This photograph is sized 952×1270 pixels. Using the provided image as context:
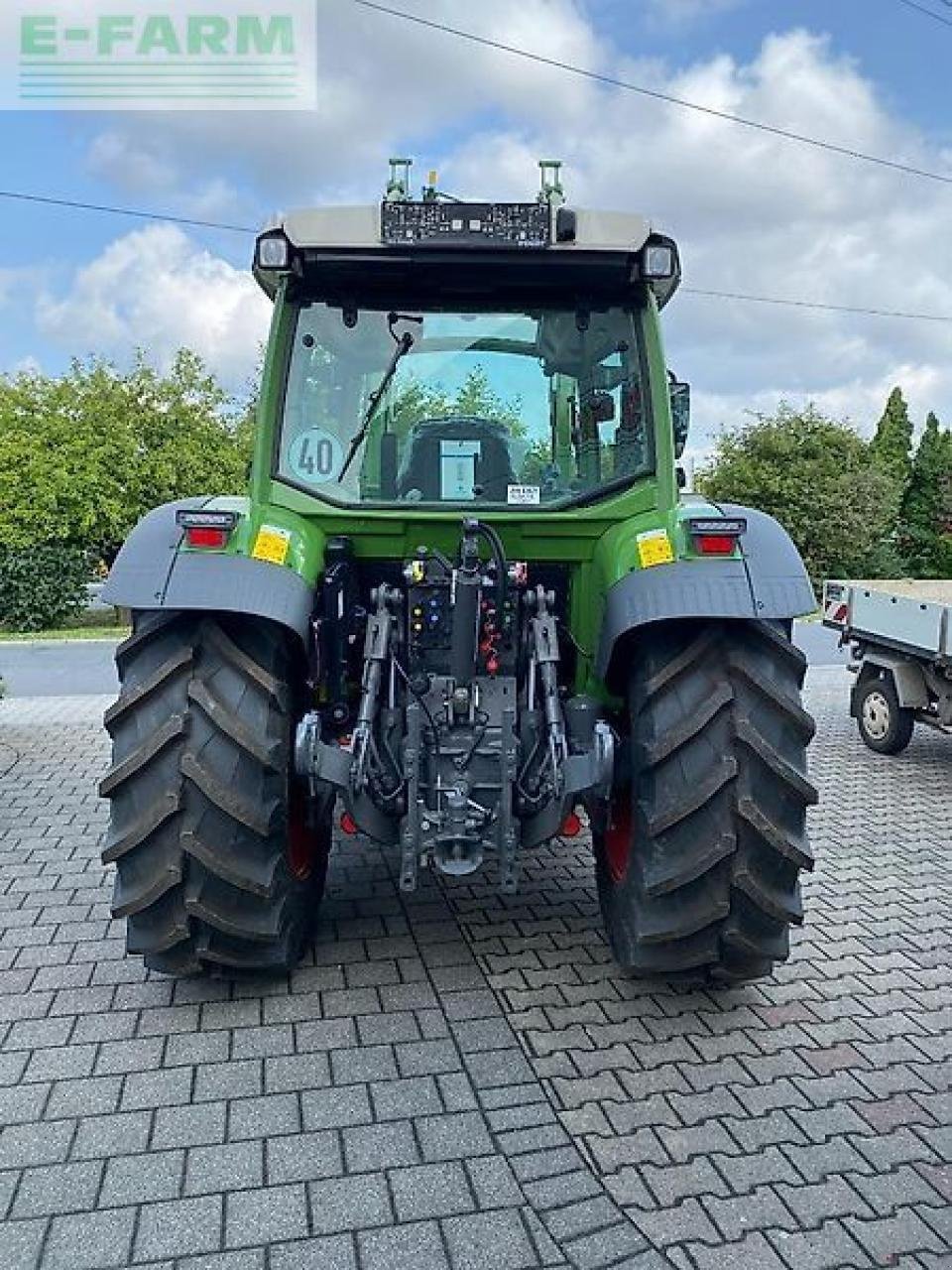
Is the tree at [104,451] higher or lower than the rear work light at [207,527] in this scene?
higher

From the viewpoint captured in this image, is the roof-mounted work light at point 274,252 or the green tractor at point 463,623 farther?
the roof-mounted work light at point 274,252

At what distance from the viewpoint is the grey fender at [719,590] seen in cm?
311

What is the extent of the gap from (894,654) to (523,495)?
4.52m

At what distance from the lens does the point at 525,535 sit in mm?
3615

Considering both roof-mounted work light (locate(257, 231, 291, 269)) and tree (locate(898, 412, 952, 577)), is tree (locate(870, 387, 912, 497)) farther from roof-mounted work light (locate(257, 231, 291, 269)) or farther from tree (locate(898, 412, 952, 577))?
roof-mounted work light (locate(257, 231, 291, 269))

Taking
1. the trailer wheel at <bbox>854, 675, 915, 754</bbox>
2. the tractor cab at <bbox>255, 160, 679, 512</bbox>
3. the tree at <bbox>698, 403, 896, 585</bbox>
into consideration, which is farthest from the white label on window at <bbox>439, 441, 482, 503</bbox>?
the tree at <bbox>698, 403, 896, 585</bbox>

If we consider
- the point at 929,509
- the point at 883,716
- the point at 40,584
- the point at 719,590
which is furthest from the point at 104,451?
the point at 929,509

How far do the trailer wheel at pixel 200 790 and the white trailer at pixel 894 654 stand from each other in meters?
4.85

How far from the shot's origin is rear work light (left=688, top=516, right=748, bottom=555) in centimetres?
318

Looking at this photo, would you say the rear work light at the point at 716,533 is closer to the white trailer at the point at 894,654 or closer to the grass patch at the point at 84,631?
the white trailer at the point at 894,654

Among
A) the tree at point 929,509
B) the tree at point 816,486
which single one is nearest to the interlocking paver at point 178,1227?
the tree at point 816,486

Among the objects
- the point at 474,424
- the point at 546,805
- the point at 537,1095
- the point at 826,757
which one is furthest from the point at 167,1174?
the point at 826,757

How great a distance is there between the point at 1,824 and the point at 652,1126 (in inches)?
160

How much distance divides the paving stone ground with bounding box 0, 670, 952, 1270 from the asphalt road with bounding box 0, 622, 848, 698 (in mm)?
5894
